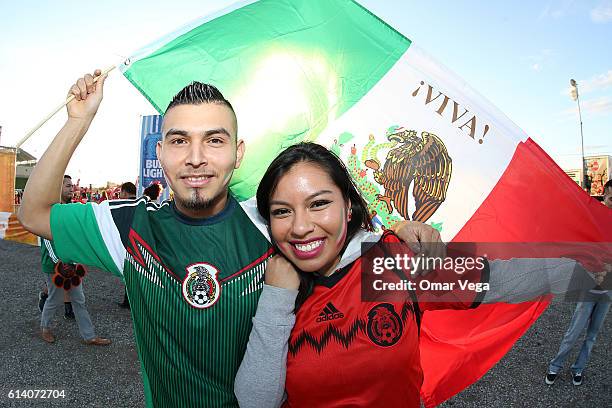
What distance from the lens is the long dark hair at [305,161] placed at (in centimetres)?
159

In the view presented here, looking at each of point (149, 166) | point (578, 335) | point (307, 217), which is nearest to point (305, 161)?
point (307, 217)

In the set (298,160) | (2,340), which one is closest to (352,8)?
(298,160)

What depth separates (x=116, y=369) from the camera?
4742 mm

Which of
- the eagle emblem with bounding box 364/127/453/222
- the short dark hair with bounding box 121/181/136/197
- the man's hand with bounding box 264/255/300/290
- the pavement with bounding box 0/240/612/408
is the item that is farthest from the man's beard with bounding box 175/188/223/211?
the short dark hair with bounding box 121/181/136/197

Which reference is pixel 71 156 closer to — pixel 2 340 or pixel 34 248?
pixel 2 340

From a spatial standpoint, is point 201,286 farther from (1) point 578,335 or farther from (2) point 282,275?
(1) point 578,335

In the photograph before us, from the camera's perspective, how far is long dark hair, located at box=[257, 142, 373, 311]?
1586 millimetres

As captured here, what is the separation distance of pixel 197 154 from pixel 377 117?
1.33 metres

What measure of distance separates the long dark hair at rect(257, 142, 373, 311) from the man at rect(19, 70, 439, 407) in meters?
0.15

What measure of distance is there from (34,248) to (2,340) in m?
9.23

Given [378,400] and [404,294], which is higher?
[404,294]

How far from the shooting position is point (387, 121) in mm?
2537

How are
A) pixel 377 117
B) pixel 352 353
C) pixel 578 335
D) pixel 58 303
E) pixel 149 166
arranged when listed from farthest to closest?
pixel 149 166 → pixel 58 303 → pixel 578 335 → pixel 377 117 → pixel 352 353

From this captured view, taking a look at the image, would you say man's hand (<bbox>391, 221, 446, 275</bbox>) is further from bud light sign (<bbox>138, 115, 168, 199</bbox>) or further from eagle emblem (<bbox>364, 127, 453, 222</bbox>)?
bud light sign (<bbox>138, 115, 168, 199</bbox>)
